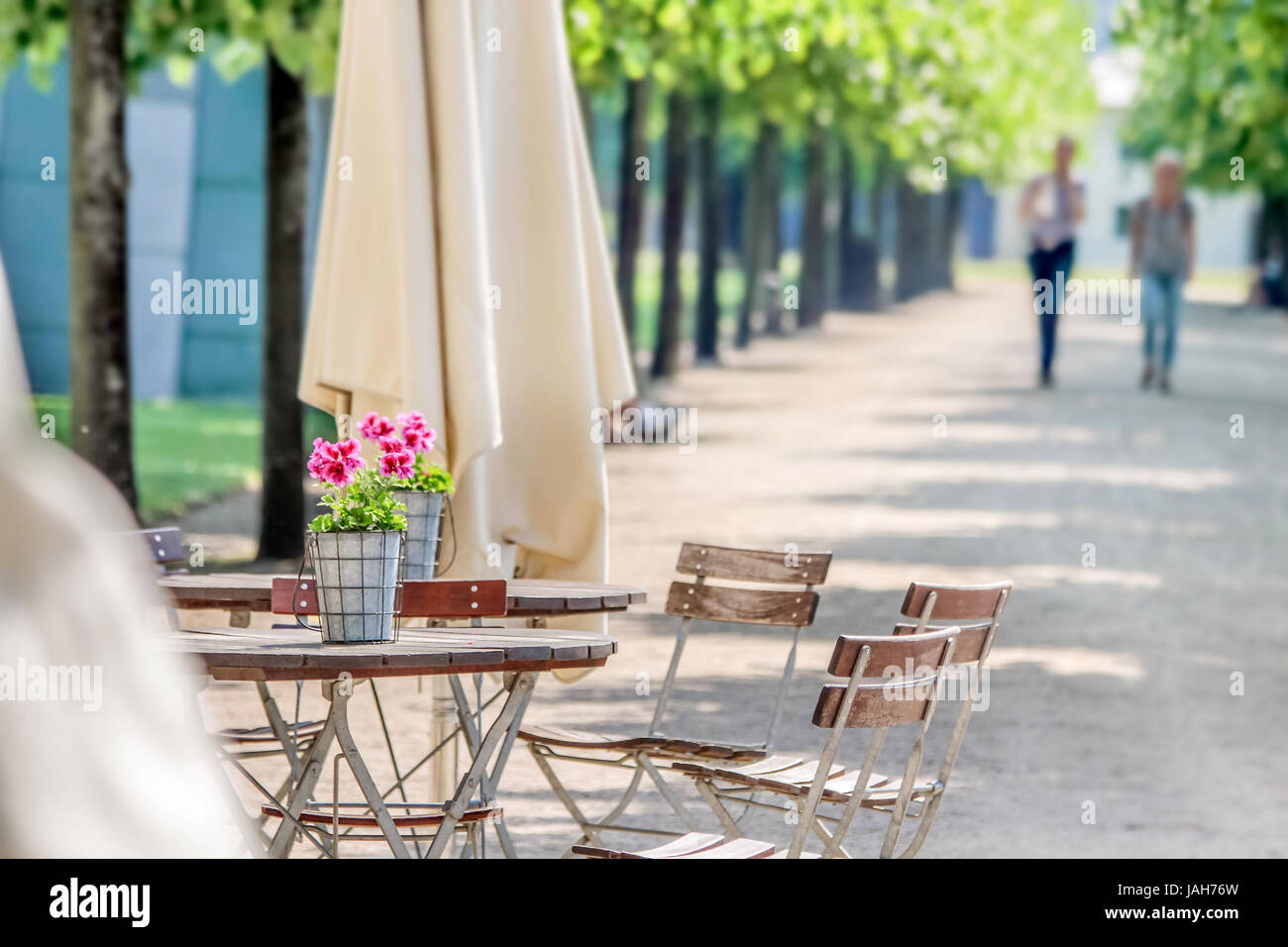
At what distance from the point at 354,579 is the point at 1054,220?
17.3 m

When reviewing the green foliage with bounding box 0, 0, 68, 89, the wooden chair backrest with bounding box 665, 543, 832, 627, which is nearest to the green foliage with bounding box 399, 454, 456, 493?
the wooden chair backrest with bounding box 665, 543, 832, 627

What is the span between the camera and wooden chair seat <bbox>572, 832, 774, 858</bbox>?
385 cm

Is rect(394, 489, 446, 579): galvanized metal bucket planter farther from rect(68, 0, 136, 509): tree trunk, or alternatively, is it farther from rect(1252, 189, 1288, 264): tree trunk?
rect(1252, 189, 1288, 264): tree trunk

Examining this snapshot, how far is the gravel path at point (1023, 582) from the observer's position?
678 cm

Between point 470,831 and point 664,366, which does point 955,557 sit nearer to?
point 470,831

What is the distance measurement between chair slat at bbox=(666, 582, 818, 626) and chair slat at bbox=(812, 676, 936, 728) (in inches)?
52.8

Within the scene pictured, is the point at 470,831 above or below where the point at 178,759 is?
below

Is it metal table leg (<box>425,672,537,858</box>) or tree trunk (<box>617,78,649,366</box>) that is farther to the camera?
tree trunk (<box>617,78,649,366</box>)

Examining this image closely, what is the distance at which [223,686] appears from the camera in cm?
862

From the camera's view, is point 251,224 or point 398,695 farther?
point 251,224

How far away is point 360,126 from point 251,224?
61.0ft

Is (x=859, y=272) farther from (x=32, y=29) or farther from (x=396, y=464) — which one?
(x=396, y=464)
